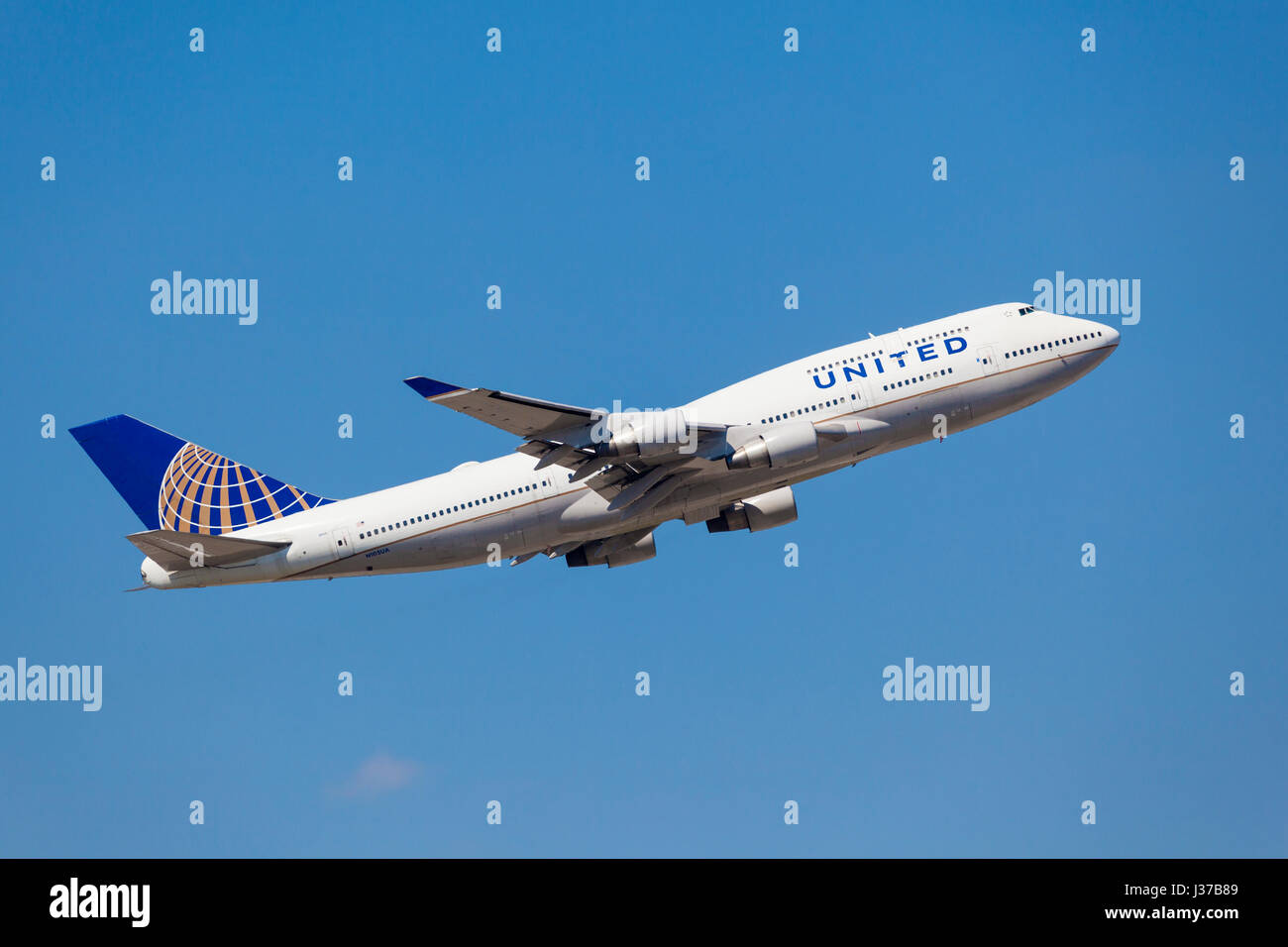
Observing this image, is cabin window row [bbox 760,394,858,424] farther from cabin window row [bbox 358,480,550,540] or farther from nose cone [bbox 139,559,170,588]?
nose cone [bbox 139,559,170,588]

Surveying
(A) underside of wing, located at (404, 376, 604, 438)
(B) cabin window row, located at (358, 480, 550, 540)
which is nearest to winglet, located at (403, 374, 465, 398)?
(A) underside of wing, located at (404, 376, 604, 438)

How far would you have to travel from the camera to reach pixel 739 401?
49.5 metres

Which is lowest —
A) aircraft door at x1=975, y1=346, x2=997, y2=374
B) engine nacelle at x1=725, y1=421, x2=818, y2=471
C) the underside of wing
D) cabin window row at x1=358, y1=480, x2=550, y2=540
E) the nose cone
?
the nose cone

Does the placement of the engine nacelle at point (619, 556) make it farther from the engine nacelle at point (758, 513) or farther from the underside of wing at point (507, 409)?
the underside of wing at point (507, 409)

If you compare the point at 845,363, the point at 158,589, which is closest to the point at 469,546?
the point at 158,589

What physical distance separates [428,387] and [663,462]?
939cm

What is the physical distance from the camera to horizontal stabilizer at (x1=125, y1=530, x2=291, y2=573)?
155 feet

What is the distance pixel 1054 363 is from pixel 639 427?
15.5m

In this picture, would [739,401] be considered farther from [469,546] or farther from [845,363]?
[469,546]

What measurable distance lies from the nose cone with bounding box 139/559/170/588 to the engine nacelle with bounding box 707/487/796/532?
64.6ft

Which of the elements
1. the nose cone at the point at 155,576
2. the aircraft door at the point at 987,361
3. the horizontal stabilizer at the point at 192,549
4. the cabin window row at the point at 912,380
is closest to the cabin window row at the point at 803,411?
the cabin window row at the point at 912,380

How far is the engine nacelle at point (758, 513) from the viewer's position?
177 feet

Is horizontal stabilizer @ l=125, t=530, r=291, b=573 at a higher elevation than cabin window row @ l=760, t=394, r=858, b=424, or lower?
lower

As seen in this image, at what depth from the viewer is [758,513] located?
54156 millimetres
